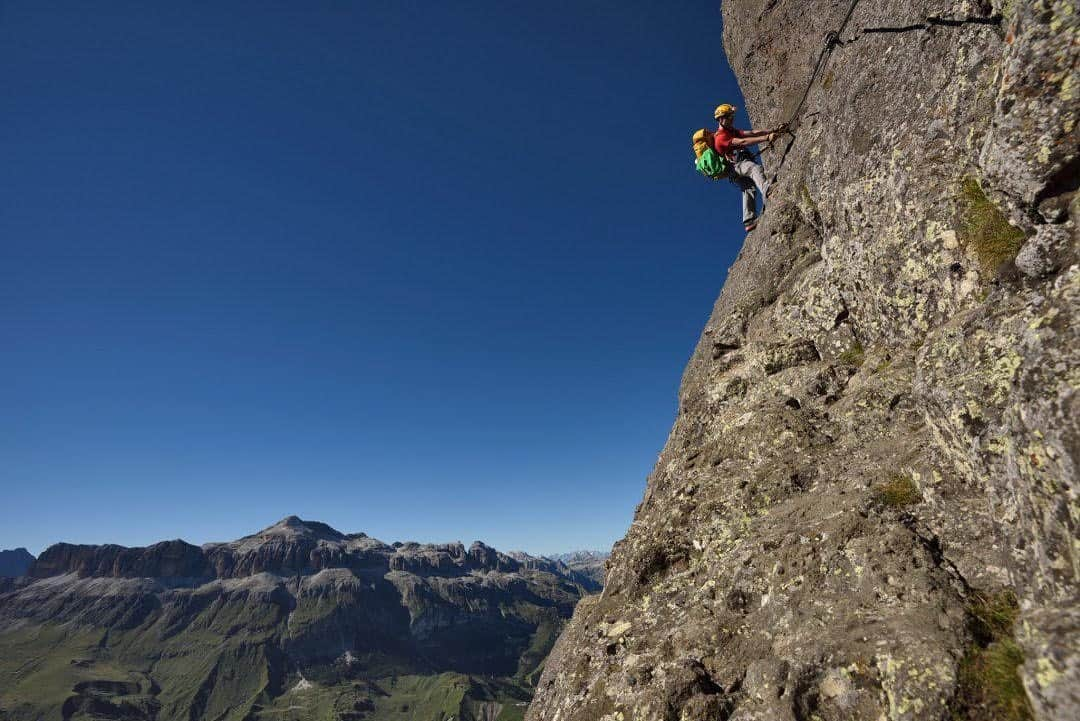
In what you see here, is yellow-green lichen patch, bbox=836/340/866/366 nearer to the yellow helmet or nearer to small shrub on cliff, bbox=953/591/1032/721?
small shrub on cliff, bbox=953/591/1032/721

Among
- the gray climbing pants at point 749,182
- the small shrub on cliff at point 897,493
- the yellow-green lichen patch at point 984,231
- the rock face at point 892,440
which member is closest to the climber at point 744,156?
the gray climbing pants at point 749,182

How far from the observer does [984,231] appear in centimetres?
1131

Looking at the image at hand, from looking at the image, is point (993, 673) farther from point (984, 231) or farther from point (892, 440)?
point (984, 231)

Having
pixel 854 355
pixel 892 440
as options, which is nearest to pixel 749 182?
pixel 854 355

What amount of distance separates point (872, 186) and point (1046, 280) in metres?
8.16

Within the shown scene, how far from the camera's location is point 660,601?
14281 millimetres

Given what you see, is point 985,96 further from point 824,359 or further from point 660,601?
point 660,601

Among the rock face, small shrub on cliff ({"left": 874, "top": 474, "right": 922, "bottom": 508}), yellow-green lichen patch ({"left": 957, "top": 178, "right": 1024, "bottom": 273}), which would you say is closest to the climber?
the rock face

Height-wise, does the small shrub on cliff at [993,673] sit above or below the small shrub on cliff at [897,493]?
below

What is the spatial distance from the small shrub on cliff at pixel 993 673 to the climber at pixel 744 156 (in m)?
21.4

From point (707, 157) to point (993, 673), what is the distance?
22402 mm

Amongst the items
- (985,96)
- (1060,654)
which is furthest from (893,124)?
(1060,654)

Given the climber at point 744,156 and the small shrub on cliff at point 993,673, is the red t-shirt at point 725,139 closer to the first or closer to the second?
the climber at point 744,156

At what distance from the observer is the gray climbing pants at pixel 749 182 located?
25.4 meters
